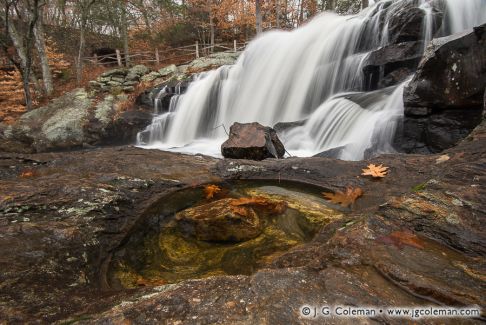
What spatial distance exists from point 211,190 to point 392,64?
609 centimetres

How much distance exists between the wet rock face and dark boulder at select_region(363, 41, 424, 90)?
3.39 metres

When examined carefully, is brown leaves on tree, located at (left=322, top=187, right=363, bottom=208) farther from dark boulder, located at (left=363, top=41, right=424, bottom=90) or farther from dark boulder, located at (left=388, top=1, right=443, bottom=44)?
dark boulder, located at (left=388, top=1, right=443, bottom=44)

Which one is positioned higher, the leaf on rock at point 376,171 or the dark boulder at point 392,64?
the dark boulder at point 392,64

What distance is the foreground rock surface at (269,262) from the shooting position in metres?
1.31

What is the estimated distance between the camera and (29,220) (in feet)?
7.32

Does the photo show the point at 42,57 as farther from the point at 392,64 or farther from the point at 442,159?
the point at 442,159

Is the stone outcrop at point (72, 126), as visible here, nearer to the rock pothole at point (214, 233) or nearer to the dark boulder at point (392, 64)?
the dark boulder at point (392, 64)

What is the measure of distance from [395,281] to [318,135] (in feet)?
18.3

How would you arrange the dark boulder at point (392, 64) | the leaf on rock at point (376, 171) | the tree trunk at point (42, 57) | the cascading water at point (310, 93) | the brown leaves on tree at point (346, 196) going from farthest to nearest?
the tree trunk at point (42, 57) → the dark boulder at point (392, 64) → the cascading water at point (310, 93) → the leaf on rock at point (376, 171) → the brown leaves on tree at point (346, 196)

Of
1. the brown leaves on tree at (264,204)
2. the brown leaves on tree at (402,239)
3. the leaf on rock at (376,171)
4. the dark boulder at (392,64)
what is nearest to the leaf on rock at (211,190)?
the brown leaves on tree at (264,204)

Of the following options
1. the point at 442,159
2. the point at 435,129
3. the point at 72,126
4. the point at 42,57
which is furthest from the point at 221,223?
the point at 42,57

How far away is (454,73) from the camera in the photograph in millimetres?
4539

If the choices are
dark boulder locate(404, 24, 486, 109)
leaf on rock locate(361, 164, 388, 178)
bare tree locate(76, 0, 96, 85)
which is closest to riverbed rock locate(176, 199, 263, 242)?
leaf on rock locate(361, 164, 388, 178)

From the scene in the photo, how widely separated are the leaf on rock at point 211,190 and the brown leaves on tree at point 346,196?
122cm
